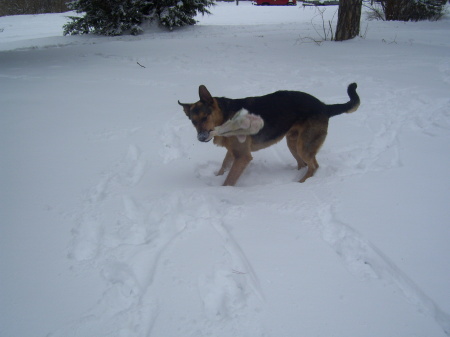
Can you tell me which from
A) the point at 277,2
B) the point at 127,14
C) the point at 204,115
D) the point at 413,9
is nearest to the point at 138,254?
the point at 204,115

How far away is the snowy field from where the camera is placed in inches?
83.8

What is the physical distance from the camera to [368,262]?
253 cm

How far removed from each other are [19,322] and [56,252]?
0.68 m

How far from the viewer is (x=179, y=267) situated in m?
2.53

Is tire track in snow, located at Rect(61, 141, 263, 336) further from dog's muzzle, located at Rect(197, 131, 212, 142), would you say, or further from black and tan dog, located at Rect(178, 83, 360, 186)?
black and tan dog, located at Rect(178, 83, 360, 186)

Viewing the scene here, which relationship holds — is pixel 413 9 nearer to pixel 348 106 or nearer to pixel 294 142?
pixel 348 106

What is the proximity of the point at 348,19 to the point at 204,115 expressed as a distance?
8.49 meters

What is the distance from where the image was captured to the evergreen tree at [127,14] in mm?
13289

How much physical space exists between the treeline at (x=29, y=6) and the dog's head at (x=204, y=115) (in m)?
30.5

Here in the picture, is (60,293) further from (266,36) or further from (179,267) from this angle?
(266,36)

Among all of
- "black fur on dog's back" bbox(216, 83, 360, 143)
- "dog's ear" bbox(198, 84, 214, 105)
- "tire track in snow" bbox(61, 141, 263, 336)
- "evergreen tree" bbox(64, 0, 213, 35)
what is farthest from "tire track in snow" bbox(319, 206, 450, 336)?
"evergreen tree" bbox(64, 0, 213, 35)

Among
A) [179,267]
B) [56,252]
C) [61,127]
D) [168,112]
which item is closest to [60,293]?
[56,252]

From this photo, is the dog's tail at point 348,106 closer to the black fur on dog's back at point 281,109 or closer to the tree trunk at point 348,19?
the black fur on dog's back at point 281,109

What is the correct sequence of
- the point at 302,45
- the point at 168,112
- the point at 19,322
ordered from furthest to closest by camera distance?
the point at 302,45 < the point at 168,112 < the point at 19,322
